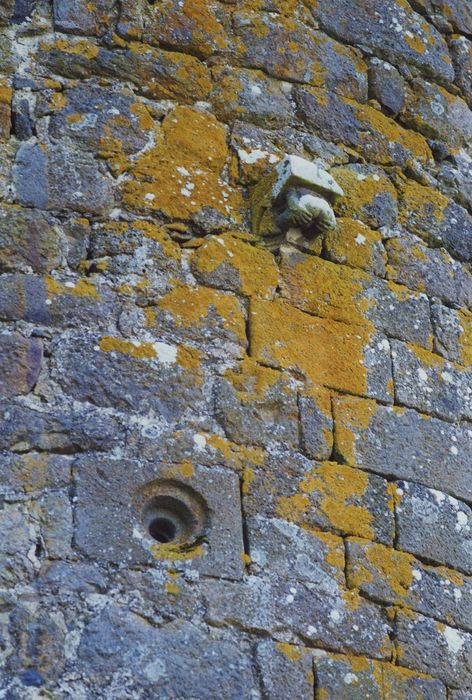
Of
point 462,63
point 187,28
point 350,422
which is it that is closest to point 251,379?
point 350,422

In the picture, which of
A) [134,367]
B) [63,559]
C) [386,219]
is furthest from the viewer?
[386,219]

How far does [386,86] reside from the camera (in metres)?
6.30

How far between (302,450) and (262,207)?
91 cm

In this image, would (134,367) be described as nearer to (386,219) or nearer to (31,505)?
(31,505)

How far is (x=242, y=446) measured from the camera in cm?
507

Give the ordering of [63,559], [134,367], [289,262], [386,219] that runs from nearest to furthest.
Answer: [63,559]
[134,367]
[289,262]
[386,219]

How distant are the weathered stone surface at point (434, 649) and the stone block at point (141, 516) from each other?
0.58 meters

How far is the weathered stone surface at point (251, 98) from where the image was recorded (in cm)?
582

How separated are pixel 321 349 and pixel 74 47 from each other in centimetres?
136

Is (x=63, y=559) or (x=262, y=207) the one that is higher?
(x=262, y=207)

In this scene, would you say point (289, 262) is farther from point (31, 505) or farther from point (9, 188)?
point (31, 505)

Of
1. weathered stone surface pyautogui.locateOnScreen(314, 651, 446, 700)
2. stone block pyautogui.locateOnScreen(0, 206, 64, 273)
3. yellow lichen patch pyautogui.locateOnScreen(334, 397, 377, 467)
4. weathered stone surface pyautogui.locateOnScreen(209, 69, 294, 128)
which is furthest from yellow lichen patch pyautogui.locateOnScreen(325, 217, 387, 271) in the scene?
weathered stone surface pyautogui.locateOnScreen(314, 651, 446, 700)

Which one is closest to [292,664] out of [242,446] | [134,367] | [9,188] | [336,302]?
[242,446]

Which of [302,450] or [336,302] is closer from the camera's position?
[302,450]
